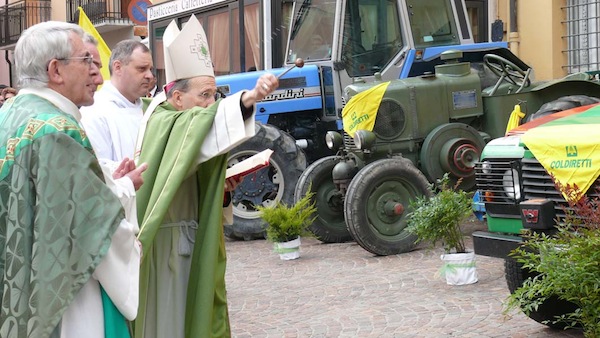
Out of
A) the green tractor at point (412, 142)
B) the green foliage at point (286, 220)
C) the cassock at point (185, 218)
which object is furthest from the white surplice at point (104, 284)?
the green foliage at point (286, 220)

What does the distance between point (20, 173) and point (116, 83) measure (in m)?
2.18

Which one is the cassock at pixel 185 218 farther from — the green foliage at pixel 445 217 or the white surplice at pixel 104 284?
the green foliage at pixel 445 217

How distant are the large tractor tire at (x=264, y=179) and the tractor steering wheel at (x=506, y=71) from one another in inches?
87.7

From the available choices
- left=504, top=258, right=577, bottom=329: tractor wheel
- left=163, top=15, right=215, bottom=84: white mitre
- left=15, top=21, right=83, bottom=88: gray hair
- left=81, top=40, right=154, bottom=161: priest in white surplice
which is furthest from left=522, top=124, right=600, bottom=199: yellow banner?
left=15, top=21, right=83, bottom=88: gray hair

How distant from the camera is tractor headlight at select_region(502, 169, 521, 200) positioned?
6375 millimetres

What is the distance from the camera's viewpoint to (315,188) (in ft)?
35.7

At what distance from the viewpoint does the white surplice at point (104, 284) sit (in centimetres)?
374

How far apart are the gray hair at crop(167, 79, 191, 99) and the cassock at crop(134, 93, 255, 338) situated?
0.47ft

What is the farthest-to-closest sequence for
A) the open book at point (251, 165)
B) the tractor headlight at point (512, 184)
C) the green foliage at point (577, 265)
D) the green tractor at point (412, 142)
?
the green tractor at point (412, 142) → the tractor headlight at point (512, 184) → the green foliage at point (577, 265) → the open book at point (251, 165)

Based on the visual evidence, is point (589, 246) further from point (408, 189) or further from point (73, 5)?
point (73, 5)

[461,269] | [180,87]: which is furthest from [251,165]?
[461,269]

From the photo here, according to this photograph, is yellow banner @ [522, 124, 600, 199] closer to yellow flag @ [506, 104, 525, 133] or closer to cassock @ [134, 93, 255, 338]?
cassock @ [134, 93, 255, 338]

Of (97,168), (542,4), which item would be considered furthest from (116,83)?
(542,4)

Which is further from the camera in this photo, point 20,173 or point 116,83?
point 116,83
